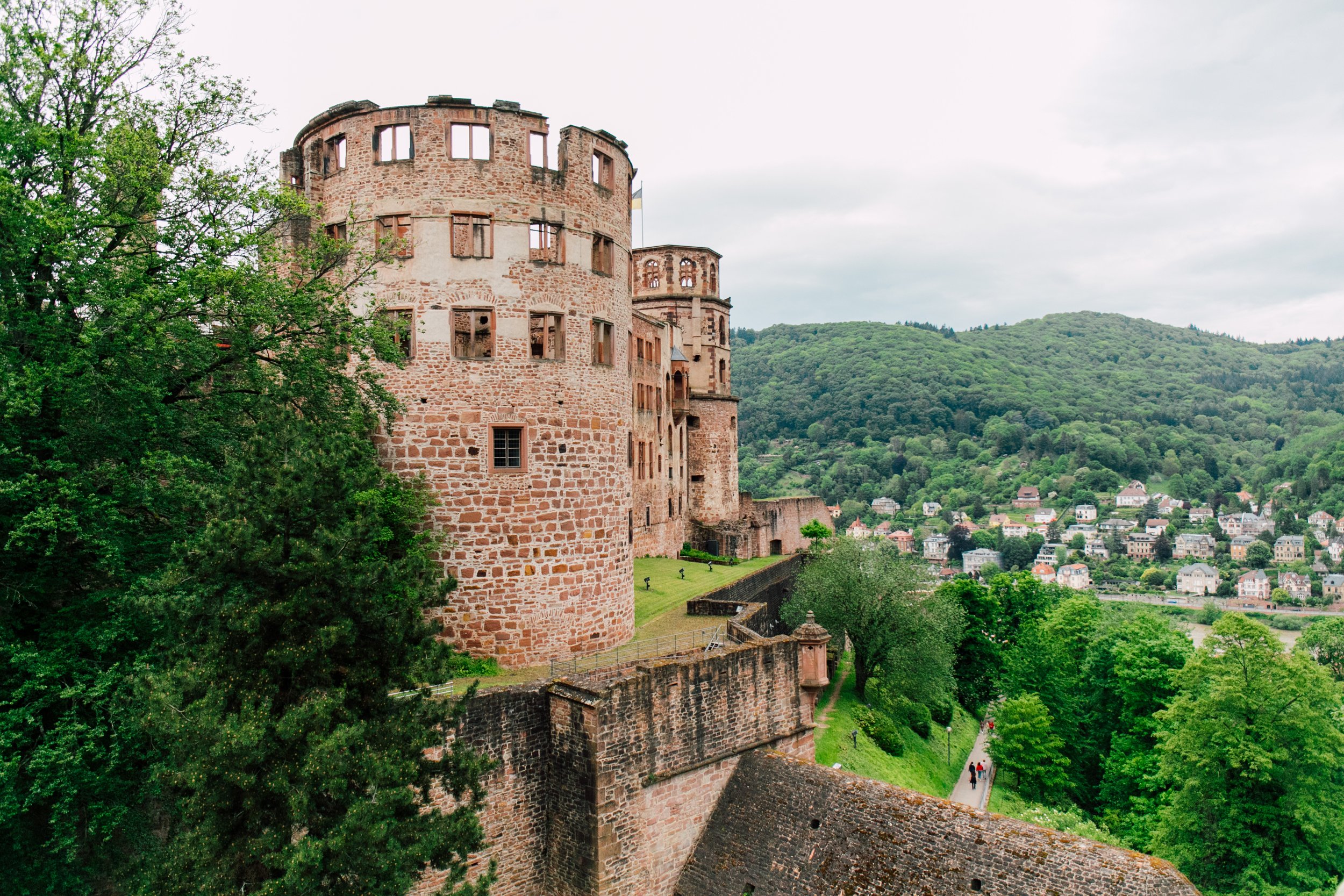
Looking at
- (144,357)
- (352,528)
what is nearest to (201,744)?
(352,528)

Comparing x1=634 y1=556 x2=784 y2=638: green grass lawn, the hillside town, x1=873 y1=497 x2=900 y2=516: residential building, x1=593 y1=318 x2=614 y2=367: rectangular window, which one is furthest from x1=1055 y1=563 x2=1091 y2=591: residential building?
x1=593 y1=318 x2=614 y2=367: rectangular window

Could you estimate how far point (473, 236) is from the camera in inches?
714

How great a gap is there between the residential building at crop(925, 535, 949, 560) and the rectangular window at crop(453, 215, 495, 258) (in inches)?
6117

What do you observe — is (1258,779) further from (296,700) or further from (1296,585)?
(1296,585)

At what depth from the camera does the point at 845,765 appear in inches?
1062

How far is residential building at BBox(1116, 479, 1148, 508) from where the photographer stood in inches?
7510

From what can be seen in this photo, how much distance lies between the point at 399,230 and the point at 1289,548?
184456mm

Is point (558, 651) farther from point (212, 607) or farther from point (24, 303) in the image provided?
point (24, 303)

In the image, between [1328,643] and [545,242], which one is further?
[1328,643]

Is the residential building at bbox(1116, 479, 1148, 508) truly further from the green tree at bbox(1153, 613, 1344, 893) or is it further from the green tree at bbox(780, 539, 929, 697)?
the green tree at bbox(1153, 613, 1344, 893)

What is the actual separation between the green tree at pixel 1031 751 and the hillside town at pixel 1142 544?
302 ft

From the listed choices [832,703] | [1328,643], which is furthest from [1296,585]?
[832,703]

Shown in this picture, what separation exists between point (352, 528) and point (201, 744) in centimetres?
308

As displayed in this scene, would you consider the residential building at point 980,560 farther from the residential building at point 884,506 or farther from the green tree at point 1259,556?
the green tree at point 1259,556
